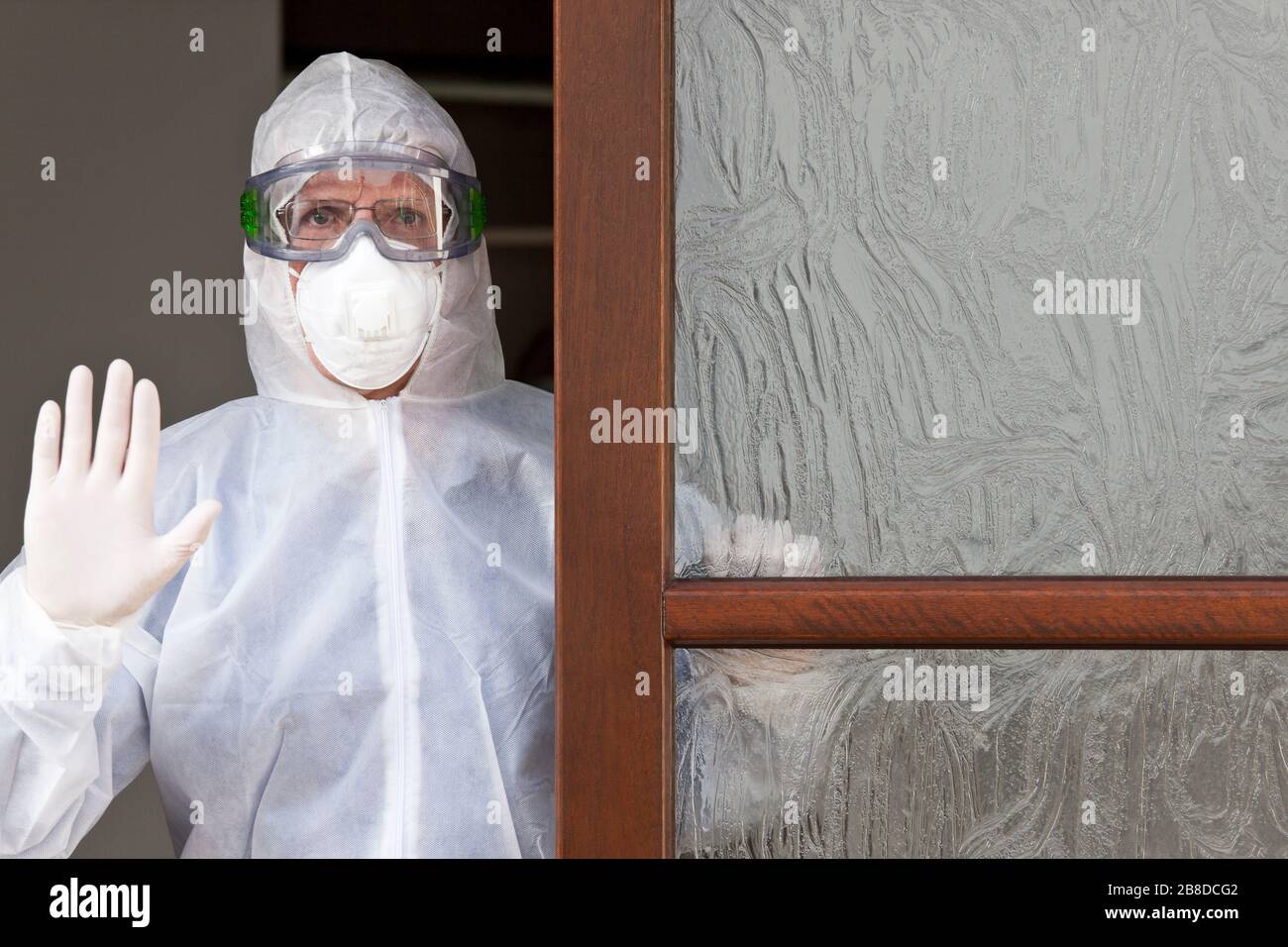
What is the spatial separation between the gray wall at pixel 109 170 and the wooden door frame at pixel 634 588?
109cm

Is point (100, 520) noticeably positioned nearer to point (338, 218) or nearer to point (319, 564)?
point (319, 564)

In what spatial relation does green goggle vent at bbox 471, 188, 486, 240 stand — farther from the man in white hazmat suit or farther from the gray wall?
the gray wall

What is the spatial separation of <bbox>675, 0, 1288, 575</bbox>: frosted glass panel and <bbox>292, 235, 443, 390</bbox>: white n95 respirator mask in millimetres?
343

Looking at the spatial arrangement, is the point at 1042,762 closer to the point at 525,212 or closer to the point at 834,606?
the point at 834,606

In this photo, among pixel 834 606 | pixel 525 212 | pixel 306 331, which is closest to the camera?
pixel 834 606

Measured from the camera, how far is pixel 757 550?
879 mm

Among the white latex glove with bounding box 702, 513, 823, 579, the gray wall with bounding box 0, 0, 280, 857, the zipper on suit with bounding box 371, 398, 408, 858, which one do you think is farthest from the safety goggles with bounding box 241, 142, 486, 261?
the gray wall with bounding box 0, 0, 280, 857

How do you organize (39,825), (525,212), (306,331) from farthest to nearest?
(525,212) < (306,331) < (39,825)

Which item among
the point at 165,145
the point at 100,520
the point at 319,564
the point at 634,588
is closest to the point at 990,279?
the point at 634,588

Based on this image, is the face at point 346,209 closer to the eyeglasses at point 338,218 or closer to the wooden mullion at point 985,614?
the eyeglasses at point 338,218

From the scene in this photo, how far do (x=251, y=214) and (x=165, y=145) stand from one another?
722 mm

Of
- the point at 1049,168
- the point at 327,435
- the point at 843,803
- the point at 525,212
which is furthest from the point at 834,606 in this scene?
the point at 525,212

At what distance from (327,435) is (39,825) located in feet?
1.46

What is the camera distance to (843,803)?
88 cm
